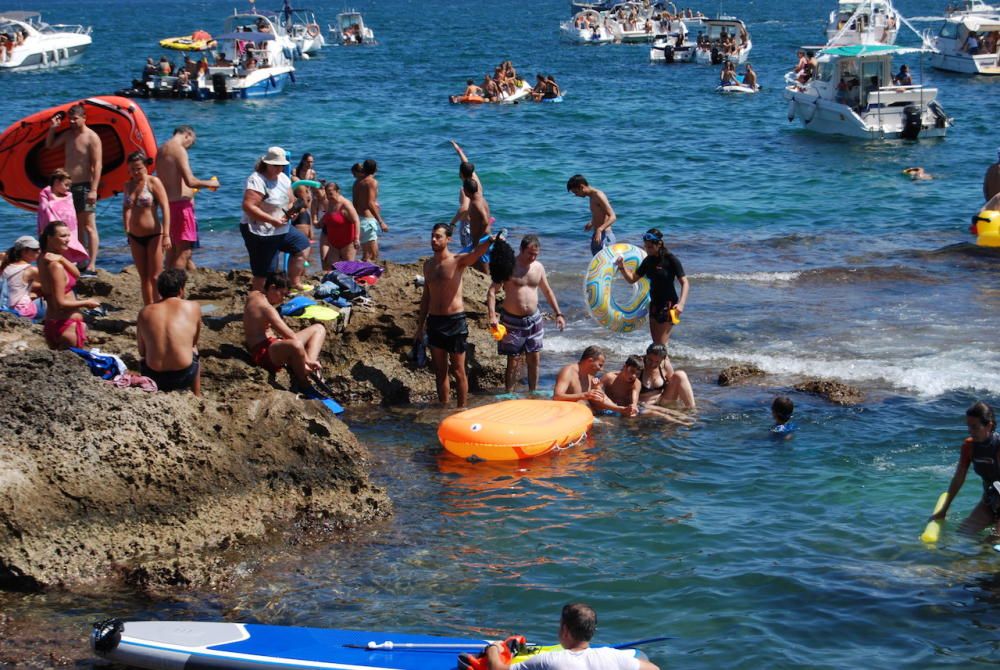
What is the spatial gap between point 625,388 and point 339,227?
175 inches

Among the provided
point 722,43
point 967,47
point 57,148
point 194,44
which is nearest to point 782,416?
point 57,148

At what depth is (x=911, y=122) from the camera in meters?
28.3

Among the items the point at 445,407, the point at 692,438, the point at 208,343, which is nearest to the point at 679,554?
the point at 692,438

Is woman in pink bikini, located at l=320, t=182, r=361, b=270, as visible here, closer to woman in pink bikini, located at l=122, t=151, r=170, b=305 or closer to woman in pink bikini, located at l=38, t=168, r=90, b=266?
woman in pink bikini, located at l=122, t=151, r=170, b=305

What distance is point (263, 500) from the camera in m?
8.32

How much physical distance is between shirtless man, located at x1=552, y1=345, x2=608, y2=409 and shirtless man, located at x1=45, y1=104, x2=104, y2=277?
213 inches

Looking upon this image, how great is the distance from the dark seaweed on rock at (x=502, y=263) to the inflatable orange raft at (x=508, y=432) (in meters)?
1.55

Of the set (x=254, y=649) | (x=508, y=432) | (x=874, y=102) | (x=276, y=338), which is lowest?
(x=254, y=649)

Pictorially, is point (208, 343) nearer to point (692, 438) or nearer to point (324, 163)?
point (692, 438)

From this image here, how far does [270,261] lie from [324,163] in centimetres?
1672

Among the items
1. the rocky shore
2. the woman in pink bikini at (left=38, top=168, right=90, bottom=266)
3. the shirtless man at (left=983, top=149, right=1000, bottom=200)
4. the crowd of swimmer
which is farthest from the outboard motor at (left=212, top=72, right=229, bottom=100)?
the rocky shore

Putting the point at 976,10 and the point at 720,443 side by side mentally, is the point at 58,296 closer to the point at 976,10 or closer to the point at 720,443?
the point at 720,443

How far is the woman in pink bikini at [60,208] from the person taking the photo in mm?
11523

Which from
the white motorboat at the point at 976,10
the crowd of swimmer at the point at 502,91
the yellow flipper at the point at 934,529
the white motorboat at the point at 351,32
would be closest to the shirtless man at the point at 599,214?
the yellow flipper at the point at 934,529
